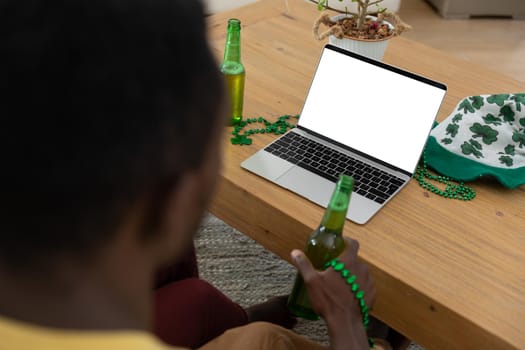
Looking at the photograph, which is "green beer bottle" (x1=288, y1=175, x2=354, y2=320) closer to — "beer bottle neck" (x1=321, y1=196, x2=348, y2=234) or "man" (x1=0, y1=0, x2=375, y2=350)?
"beer bottle neck" (x1=321, y1=196, x2=348, y2=234)

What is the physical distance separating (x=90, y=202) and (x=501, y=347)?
0.67 metres

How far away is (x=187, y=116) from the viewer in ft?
1.43

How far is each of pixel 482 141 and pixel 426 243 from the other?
A: 302 millimetres

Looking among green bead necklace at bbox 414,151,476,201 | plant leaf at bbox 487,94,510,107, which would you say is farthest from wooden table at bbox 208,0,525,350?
plant leaf at bbox 487,94,510,107

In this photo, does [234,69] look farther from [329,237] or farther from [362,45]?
[329,237]

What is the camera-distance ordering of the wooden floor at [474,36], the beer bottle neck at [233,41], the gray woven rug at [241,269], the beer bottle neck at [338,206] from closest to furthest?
the beer bottle neck at [338,206]
the beer bottle neck at [233,41]
the gray woven rug at [241,269]
the wooden floor at [474,36]

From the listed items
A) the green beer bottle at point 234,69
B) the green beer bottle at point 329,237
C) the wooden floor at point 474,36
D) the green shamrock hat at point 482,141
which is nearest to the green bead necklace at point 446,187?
the green shamrock hat at point 482,141

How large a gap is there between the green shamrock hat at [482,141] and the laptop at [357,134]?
0.09m

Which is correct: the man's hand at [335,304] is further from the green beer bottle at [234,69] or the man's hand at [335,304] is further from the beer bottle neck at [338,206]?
the green beer bottle at [234,69]

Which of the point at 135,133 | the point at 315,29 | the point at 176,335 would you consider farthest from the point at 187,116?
the point at 315,29

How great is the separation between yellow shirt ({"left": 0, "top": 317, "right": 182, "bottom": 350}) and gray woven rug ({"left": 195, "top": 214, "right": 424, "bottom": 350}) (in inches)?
42.2

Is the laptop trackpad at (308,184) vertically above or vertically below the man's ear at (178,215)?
below

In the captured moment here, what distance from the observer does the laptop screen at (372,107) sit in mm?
1104

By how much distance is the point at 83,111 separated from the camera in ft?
1.28
